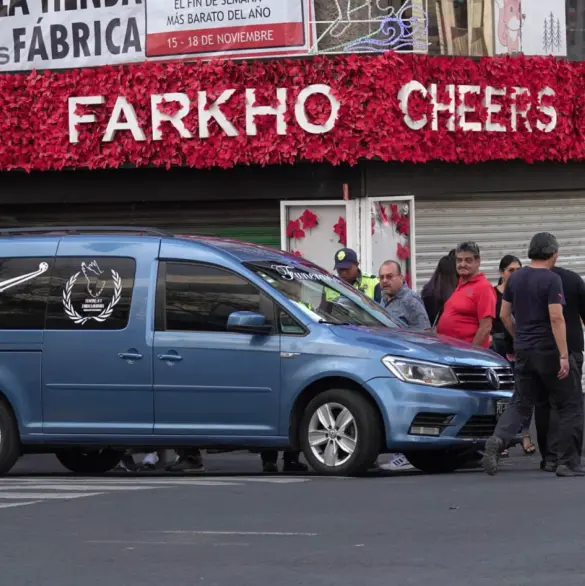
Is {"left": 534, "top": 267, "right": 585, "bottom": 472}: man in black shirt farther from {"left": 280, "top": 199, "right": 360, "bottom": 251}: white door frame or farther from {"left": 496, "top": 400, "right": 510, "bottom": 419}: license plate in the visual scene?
{"left": 280, "top": 199, "right": 360, "bottom": 251}: white door frame

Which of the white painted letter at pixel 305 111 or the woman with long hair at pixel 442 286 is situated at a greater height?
the white painted letter at pixel 305 111

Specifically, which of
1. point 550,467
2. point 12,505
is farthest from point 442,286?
point 12,505

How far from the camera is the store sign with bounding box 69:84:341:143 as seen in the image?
1886cm

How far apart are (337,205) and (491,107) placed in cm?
211

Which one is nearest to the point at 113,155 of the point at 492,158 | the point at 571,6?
the point at 492,158

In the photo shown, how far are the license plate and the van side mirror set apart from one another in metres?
1.72

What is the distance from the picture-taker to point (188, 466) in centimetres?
1398

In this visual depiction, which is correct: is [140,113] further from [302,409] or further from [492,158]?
[302,409]

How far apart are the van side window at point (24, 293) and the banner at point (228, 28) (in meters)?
6.83

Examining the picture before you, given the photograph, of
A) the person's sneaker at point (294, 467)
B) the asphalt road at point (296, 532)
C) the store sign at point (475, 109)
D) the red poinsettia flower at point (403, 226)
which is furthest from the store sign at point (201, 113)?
the asphalt road at point (296, 532)

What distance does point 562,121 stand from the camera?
2039 cm

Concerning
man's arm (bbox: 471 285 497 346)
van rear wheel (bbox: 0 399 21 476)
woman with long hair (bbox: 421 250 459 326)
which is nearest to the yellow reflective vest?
woman with long hair (bbox: 421 250 459 326)

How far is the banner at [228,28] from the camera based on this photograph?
744 inches

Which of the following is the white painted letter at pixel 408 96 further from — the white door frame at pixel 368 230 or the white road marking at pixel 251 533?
the white road marking at pixel 251 533
